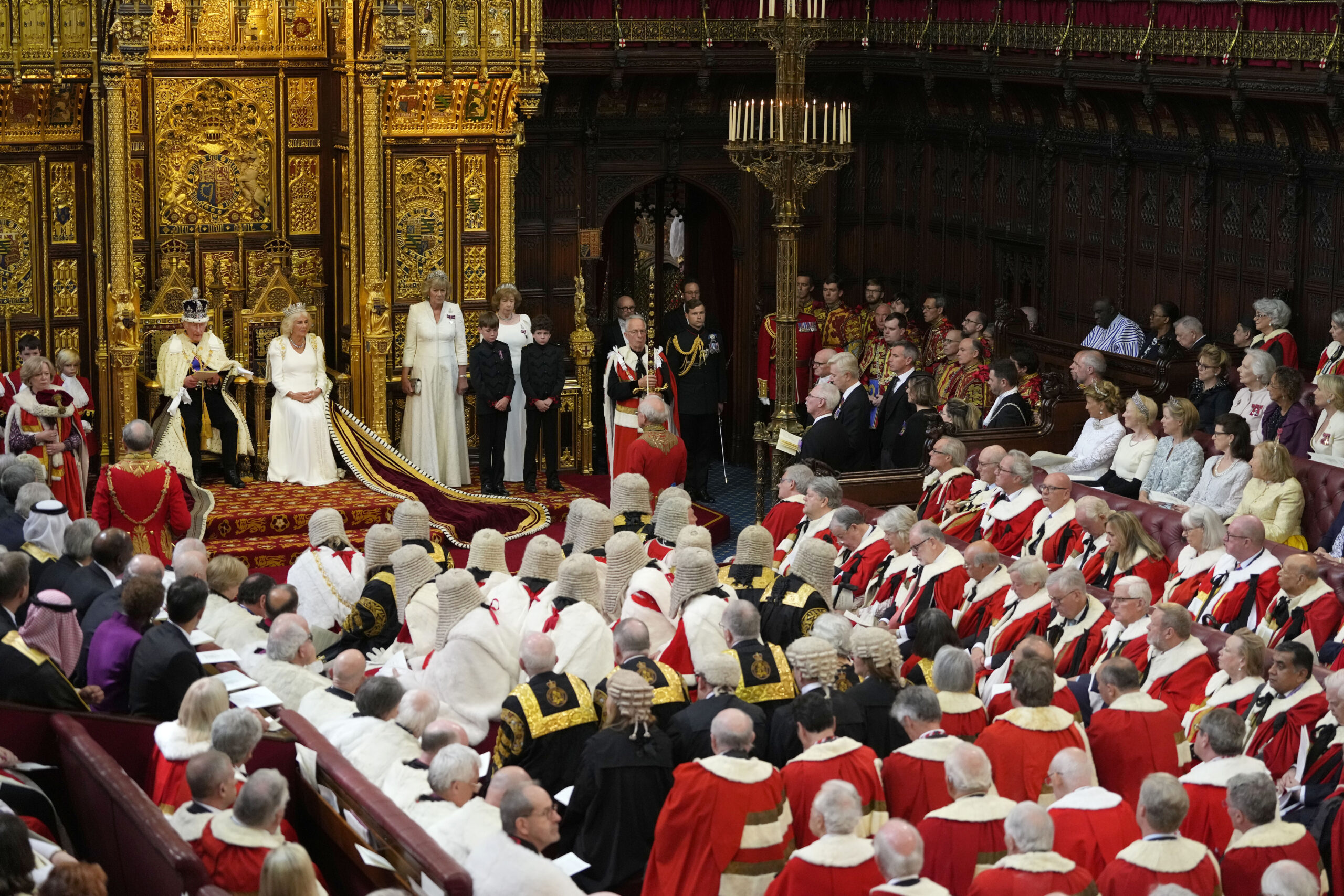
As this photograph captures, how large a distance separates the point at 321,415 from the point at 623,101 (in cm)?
489

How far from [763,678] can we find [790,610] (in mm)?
1097

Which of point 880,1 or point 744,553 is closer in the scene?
point 744,553

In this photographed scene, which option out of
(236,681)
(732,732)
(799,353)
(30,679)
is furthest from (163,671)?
(799,353)

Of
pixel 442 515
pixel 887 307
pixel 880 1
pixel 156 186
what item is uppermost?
pixel 880 1

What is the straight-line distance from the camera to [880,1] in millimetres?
17547

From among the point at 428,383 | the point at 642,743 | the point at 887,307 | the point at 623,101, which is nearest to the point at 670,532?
the point at 642,743

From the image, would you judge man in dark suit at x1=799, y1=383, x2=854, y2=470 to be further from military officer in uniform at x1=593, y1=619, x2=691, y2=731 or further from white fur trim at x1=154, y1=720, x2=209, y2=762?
white fur trim at x1=154, y1=720, x2=209, y2=762

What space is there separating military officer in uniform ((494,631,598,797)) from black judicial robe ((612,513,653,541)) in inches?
122

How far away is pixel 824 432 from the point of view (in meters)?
12.8

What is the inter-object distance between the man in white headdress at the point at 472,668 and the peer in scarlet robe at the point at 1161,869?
123 inches

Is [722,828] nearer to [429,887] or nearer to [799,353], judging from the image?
[429,887]

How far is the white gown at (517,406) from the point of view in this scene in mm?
15586

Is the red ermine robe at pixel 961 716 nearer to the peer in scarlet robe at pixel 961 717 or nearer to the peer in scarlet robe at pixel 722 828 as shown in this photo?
the peer in scarlet robe at pixel 961 717

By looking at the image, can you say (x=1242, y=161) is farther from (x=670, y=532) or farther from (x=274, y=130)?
(x=274, y=130)
